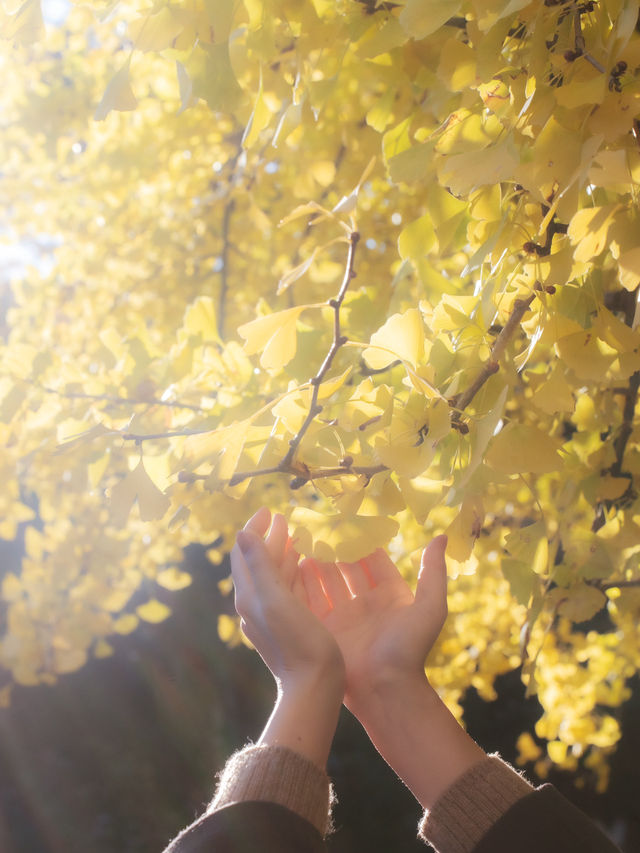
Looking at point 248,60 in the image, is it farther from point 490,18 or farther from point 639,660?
point 639,660

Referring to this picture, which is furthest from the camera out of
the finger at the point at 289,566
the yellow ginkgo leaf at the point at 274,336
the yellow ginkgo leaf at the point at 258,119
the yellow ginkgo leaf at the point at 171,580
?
the yellow ginkgo leaf at the point at 171,580

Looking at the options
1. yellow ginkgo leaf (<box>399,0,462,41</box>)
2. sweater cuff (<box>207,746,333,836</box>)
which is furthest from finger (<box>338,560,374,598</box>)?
yellow ginkgo leaf (<box>399,0,462,41</box>)

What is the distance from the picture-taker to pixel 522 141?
2.21ft

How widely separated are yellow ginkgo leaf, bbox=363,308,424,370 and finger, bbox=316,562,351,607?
547 millimetres

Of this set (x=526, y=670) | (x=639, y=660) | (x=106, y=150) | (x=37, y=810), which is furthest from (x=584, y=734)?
(x=37, y=810)

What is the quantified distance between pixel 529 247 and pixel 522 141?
4.2 inches

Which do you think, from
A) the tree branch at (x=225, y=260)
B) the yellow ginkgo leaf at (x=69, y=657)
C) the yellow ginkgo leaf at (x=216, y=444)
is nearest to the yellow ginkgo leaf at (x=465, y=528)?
the yellow ginkgo leaf at (x=216, y=444)

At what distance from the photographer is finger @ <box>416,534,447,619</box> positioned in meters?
0.97

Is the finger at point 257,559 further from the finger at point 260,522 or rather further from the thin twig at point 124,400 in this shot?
the thin twig at point 124,400

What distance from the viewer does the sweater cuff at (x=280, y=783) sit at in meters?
0.85

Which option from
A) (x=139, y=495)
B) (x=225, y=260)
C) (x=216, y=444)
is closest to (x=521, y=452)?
(x=216, y=444)

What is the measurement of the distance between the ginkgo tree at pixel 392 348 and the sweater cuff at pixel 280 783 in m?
0.35

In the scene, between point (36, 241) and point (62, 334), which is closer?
point (62, 334)

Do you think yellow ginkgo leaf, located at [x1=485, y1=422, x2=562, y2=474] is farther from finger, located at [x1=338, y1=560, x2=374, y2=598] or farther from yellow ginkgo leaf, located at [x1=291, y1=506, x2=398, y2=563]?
finger, located at [x1=338, y1=560, x2=374, y2=598]
